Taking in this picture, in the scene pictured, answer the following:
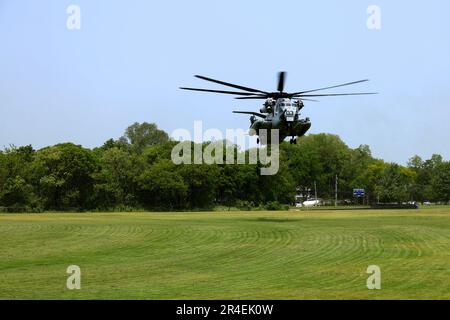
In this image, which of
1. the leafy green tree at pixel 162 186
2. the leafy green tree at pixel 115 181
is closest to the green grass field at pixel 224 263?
the leafy green tree at pixel 162 186

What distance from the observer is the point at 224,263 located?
24.9 metres

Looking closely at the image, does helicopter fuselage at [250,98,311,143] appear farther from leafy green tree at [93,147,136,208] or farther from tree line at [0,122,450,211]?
leafy green tree at [93,147,136,208]

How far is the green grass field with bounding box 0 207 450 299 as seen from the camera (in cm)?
1827

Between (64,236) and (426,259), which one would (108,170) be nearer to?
(64,236)

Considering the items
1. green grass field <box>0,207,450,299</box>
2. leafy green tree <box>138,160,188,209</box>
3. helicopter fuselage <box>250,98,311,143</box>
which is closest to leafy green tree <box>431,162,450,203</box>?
leafy green tree <box>138,160,188,209</box>

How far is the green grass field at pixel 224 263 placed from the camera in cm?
1827

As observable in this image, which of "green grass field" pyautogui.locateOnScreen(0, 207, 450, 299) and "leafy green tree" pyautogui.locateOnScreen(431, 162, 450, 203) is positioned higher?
"leafy green tree" pyautogui.locateOnScreen(431, 162, 450, 203)

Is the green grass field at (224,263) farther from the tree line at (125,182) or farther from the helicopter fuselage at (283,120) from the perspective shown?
the tree line at (125,182)

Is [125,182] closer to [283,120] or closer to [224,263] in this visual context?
[283,120]

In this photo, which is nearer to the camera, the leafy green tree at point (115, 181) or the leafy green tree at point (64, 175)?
the leafy green tree at point (64, 175)

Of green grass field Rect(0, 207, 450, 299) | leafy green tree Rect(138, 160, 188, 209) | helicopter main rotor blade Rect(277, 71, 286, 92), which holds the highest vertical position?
helicopter main rotor blade Rect(277, 71, 286, 92)

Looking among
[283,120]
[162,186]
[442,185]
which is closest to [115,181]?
[162,186]

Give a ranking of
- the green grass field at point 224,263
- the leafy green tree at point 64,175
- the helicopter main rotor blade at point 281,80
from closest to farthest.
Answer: the green grass field at point 224,263, the helicopter main rotor blade at point 281,80, the leafy green tree at point 64,175

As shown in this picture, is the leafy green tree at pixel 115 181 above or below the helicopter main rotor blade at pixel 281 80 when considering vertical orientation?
below
